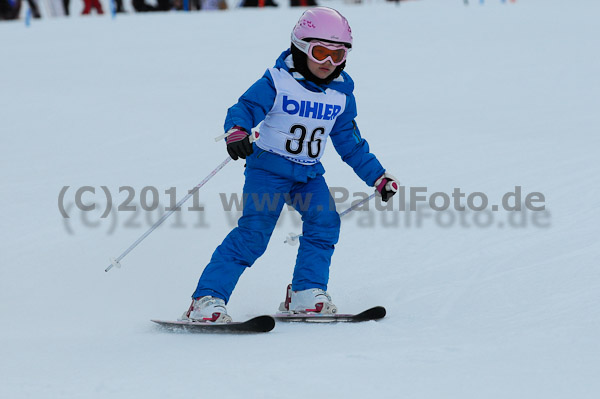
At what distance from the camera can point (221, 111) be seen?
31.7 feet

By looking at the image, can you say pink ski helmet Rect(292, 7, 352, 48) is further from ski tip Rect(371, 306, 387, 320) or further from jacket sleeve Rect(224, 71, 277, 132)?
ski tip Rect(371, 306, 387, 320)

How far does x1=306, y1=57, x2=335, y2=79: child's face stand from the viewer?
150 inches

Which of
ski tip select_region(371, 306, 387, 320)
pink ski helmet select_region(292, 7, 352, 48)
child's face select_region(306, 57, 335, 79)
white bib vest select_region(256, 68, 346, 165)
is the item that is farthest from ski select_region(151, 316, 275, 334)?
pink ski helmet select_region(292, 7, 352, 48)

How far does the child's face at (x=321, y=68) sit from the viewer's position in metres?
3.81

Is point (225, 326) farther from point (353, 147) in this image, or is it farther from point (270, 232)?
point (353, 147)

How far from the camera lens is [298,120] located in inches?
153

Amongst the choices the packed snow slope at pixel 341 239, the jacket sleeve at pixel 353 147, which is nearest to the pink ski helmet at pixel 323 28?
the jacket sleeve at pixel 353 147

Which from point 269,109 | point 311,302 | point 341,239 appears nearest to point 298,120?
point 269,109

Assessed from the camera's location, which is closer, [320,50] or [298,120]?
[320,50]

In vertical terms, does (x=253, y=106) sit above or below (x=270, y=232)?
above

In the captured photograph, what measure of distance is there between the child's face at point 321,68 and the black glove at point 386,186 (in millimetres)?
617

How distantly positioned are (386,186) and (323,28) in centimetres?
85

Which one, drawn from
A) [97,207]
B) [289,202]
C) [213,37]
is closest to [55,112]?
[97,207]

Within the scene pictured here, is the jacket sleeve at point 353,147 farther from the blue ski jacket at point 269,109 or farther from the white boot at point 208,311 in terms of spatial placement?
the white boot at point 208,311
